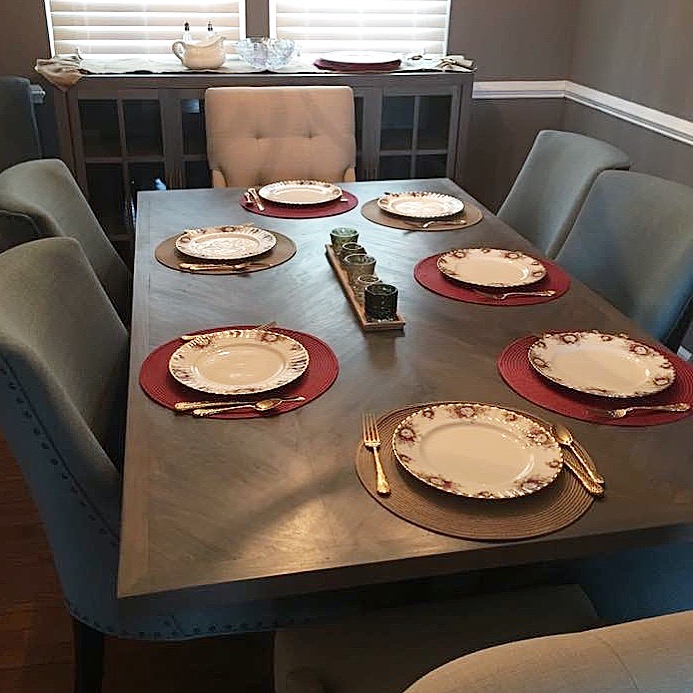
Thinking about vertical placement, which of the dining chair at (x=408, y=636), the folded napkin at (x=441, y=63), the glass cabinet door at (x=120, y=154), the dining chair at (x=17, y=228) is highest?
the folded napkin at (x=441, y=63)

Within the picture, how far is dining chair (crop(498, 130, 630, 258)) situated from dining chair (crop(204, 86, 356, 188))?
620 millimetres

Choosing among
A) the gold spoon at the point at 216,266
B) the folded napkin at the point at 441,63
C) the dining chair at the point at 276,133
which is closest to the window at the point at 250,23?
the folded napkin at the point at 441,63

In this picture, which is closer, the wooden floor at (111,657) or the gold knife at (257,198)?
the wooden floor at (111,657)

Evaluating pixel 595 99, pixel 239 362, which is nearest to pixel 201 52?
pixel 595 99

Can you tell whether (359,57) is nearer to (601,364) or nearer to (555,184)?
(555,184)

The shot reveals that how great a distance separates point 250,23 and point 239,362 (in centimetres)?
232

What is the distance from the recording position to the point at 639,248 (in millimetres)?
1819

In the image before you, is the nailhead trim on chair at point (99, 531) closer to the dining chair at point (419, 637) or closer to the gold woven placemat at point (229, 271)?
the dining chair at point (419, 637)

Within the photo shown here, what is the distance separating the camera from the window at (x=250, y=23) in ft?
10.2

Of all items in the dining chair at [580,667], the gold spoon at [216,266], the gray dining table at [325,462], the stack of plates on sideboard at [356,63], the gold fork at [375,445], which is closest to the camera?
the dining chair at [580,667]

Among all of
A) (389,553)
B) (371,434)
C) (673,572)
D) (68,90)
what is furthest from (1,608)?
(68,90)

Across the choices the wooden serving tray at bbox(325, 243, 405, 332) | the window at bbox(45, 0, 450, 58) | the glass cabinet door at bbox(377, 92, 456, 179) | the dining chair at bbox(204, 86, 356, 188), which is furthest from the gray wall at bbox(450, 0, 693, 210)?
the wooden serving tray at bbox(325, 243, 405, 332)

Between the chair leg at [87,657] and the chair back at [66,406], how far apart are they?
0.31 ft

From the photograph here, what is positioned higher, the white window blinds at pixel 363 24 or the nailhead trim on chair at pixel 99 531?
the white window blinds at pixel 363 24
